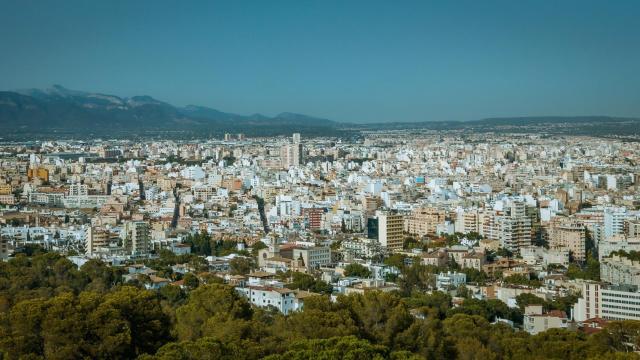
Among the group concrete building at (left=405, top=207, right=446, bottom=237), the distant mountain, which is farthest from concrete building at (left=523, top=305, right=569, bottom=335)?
the distant mountain

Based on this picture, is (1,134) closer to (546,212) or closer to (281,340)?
(546,212)

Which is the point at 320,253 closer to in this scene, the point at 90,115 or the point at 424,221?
the point at 424,221

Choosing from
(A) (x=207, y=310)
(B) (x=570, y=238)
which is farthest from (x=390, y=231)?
(A) (x=207, y=310)

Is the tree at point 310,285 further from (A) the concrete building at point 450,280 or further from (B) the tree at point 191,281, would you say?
(A) the concrete building at point 450,280

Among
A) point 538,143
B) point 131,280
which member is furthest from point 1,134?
point 131,280

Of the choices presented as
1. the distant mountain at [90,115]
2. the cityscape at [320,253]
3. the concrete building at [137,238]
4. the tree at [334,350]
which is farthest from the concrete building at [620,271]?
the distant mountain at [90,115]
